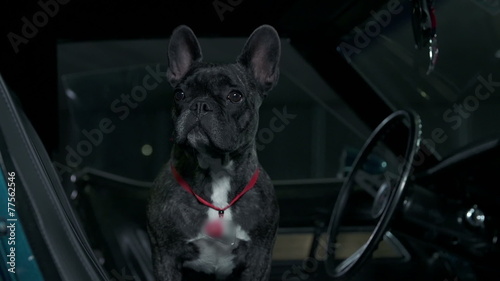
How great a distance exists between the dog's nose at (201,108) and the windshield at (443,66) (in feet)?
2.84

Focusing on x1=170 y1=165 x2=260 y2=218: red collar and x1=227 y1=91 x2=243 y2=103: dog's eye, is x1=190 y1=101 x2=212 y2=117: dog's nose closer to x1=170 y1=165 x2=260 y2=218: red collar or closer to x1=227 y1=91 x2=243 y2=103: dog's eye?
x1=227 y1=91 x2=243 y2=103: dog's eye

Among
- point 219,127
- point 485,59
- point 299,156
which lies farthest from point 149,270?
point 485,59

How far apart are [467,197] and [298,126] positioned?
4.33 feet

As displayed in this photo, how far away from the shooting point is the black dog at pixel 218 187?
2.15 m

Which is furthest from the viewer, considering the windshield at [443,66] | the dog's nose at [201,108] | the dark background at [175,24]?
the dark background at [175,24]

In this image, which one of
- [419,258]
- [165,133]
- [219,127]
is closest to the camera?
[219,127]

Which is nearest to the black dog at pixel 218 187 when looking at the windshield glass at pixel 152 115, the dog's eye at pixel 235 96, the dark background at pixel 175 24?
the dog's eye at pixel 235 96

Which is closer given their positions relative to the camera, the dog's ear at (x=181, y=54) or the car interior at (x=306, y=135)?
the car interior at (x=306, y=135)

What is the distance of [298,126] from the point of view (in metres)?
3.51

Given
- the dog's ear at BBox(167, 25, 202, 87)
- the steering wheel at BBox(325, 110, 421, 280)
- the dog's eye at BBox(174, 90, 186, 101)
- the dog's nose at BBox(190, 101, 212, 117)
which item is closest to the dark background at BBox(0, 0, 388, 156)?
the steering wheel at BBox(325, 110, 421, 280)

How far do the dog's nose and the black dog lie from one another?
37 millimetres

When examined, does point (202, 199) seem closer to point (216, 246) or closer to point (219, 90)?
point (216, 246)

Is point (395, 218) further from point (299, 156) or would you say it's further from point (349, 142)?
point (299, 156)

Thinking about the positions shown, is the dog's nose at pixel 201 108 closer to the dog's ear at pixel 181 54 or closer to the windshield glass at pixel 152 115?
the dog's ear at pixel 181 54
